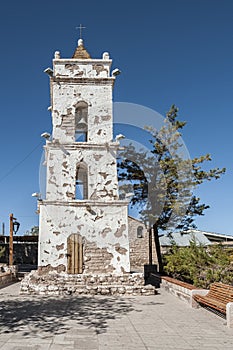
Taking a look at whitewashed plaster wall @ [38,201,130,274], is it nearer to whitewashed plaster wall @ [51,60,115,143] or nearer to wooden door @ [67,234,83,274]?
wooden door @ [67,234,83,274]

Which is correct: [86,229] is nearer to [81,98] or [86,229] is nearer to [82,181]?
[82,181]

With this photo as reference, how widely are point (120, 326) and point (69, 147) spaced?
8258mm

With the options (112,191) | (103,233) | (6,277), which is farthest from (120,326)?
(6,277)

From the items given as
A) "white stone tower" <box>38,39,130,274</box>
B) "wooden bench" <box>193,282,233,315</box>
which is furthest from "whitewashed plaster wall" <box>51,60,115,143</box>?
"wooden bench" <box>193,282,233,315</box>

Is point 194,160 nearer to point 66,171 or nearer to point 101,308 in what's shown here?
point 66,171

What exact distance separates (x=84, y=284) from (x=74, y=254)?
118 centimetres

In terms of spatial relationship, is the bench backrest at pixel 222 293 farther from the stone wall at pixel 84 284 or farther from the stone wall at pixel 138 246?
the stone wall at pixel 138 246

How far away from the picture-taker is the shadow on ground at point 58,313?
746 centimetres

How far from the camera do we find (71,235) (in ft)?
44.5

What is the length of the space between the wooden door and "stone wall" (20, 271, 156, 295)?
34 cm

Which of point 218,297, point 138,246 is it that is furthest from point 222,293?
point 138,246

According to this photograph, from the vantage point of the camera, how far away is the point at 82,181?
53.4ft

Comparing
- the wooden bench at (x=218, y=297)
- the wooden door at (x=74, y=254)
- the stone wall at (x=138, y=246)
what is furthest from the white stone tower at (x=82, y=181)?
the stone wall at (x=138, y=246)

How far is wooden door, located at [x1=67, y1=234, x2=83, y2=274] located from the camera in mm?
13344
